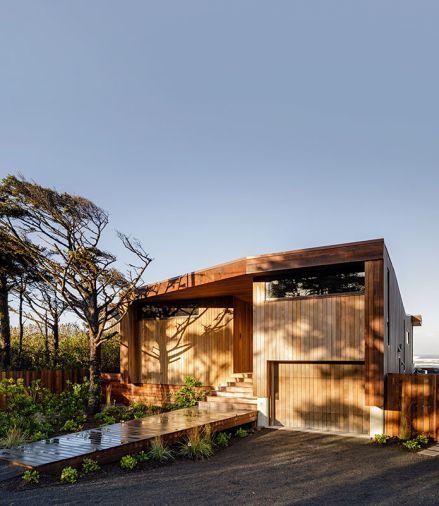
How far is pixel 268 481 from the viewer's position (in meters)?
7.03

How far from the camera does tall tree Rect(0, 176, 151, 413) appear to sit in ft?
43.6

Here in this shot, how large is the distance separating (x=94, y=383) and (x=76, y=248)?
3698 millimetres

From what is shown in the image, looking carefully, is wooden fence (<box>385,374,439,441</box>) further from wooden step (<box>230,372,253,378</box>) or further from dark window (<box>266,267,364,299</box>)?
wooden step (<box>230,372,253,378</box>)

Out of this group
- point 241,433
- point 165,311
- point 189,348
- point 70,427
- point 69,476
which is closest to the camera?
point 69,476

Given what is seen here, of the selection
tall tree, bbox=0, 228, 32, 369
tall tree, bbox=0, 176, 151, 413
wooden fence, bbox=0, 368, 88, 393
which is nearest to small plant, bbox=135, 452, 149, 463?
tall tree, bbox=0, 176, 151, 413

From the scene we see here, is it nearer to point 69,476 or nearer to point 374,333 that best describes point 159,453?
point 69,476

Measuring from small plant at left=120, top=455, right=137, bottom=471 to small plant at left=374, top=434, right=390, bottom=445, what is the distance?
4779 mm

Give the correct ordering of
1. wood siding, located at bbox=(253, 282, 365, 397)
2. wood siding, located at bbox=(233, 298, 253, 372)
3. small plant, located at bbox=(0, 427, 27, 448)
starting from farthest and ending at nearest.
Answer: wood siding, located at bbox=(233, 298, 253, 372) → wood siding, located at bbox=(253, 282, 365, 397) → small plant, located at bbox=(0, 427, 27, 448)

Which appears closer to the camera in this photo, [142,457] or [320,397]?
[142,457]

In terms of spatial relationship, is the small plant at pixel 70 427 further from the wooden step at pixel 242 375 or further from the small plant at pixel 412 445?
the small plant at pixel 412 445

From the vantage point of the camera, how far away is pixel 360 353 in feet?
32.6

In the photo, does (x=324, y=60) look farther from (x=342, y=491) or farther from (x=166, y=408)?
(x=342, y=491)

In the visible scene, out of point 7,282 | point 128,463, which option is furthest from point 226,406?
point 7,282

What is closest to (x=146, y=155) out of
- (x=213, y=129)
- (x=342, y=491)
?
(x=213, y=129)
